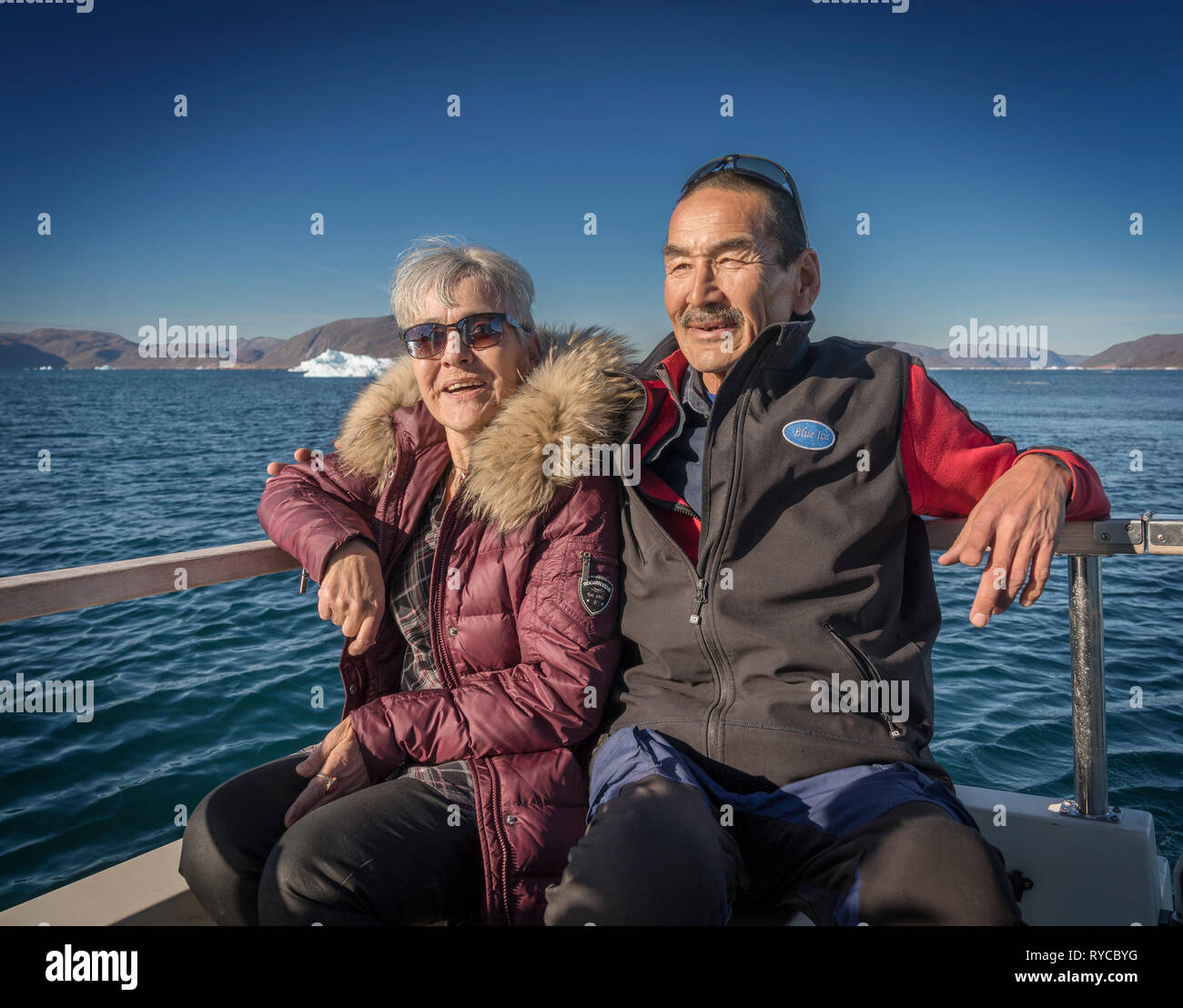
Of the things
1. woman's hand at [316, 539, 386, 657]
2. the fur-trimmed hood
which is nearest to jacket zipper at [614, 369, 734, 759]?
the fur-trimmed hood

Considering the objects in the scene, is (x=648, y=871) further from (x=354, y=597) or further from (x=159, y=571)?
(x=159, y=571)

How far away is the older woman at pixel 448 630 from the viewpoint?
6.73 feet

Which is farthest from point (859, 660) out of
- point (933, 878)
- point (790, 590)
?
point (933, 878)

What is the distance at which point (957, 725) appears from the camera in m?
6.80

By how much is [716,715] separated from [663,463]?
757 millimetres

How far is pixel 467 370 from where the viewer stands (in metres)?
2.54

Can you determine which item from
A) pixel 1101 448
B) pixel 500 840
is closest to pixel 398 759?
pixel 500 840

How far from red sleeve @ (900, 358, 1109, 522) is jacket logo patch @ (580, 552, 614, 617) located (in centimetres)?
89

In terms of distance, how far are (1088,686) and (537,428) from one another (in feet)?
5.70

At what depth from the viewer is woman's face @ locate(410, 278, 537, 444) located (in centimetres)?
253

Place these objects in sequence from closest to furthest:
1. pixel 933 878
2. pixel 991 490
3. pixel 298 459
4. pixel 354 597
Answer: pixel 933 878
pixel 991 490
pixel 354 597
pixel 298 459

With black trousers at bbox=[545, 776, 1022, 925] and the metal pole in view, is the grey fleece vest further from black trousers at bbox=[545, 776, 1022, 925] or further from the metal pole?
the metal pole

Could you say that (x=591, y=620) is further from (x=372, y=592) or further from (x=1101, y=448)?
(x=1101, y=448)

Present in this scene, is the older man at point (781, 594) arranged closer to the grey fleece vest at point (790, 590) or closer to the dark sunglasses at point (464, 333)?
the grey fleece vest at point (790, 590)
